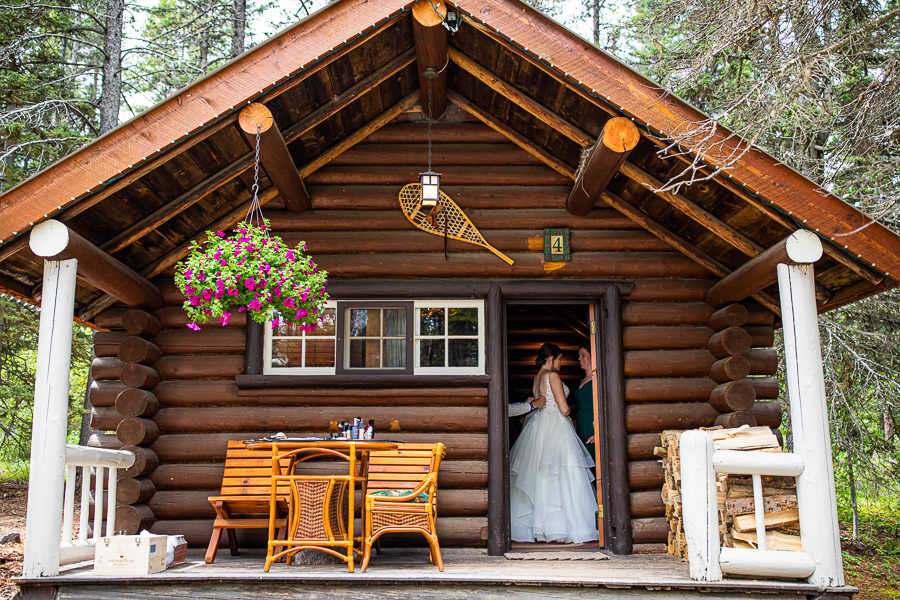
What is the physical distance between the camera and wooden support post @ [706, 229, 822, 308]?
17.0 ft

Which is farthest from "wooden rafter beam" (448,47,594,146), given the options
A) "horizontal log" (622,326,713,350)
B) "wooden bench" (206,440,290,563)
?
"wooden bench" (206,440,290,563)

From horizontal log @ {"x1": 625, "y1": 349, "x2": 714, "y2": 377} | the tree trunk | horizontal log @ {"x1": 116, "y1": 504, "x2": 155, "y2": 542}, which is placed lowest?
horizontal log @ {"x1": 116, "y1": 504, "x2": 155, "y2": 542}

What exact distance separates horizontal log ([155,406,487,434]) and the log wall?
0.01m

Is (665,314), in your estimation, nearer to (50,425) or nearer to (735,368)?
(735,368)

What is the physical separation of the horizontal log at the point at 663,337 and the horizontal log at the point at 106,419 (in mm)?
4515

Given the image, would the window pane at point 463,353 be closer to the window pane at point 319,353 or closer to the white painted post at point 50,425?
the window pane at point 319,353

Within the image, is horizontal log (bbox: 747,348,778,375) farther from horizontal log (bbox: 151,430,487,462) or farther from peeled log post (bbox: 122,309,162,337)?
peeled log post (bbox: 122,309,162,337)

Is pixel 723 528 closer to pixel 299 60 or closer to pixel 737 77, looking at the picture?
pixel 299 60

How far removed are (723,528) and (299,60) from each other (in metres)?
4.58

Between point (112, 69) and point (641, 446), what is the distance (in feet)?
31.8

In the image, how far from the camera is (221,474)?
21.2 feet

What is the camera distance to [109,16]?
11.8 metres

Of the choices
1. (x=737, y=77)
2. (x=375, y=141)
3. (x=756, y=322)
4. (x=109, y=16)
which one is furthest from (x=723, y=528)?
(x=109, y=16)

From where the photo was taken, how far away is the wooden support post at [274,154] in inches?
210
